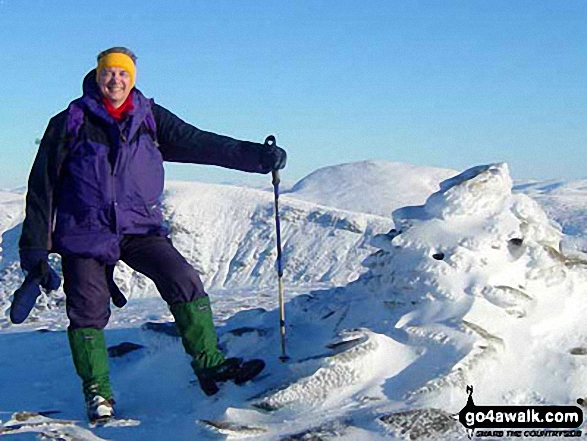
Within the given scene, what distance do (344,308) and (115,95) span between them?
254cm

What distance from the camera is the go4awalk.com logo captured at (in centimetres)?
445

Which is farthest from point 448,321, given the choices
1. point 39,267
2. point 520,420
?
point 39,267

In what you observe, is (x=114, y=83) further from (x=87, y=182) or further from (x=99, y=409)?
(x=99, y=409)

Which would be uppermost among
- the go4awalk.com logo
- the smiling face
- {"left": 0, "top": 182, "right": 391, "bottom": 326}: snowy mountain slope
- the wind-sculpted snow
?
the smiling face

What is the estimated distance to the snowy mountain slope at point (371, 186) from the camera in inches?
1781

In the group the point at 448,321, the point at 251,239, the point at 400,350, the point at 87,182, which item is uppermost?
the point at 87,182

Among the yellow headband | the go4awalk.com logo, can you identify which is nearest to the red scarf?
the yellow headband

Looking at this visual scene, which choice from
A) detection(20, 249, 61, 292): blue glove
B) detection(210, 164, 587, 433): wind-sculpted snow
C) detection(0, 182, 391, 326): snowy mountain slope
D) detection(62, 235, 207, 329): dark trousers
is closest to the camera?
detection(210, 164, 587, 433): wind-sculpted snow

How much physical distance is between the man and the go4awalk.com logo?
1.74 m

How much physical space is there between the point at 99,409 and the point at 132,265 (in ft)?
3.36

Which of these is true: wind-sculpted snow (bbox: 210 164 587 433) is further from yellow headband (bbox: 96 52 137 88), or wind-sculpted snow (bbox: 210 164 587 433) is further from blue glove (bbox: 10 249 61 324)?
yellow headband (bbox: 96 52 137 88)

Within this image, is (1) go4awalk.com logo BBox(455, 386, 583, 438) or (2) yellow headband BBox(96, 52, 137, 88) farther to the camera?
(2) yellow headband BBox(96, 52, 137, 88)

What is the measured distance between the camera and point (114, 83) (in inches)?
211

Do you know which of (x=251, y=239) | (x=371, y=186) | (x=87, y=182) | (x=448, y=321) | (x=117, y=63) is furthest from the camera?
(x=371, y=186)
